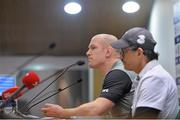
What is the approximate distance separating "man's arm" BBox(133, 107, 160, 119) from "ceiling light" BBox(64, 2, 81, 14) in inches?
41.5

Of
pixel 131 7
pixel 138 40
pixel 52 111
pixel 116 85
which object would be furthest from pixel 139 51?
pixel 131 7

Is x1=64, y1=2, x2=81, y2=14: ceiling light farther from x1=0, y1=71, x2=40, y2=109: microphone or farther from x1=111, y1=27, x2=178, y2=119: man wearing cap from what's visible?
x1=0, y1=71, x2=40, y2=109: microphone

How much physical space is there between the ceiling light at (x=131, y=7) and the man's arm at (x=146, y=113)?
106 centimetres

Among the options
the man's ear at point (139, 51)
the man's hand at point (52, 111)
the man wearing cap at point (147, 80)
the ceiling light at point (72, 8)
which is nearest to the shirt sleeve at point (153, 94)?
the man wearing cap at point (147, 80)

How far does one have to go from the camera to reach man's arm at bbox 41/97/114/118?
1.15 metres

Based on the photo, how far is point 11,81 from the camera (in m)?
1.48

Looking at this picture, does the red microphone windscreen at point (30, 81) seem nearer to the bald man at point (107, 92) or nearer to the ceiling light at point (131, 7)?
the bald man at point (107, 92)

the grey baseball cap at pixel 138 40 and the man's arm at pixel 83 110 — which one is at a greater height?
the grey baseball cap at pixel 138 40

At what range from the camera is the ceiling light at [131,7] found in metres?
2.00

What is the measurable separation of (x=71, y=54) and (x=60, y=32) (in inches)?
9.9

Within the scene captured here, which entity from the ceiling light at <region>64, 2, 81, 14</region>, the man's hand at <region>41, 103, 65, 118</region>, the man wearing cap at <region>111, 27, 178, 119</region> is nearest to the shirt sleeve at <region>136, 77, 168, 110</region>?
the man wearing cap at <region>111, 27, 178, 119</region>

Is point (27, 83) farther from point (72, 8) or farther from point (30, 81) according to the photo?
point (72, 8)

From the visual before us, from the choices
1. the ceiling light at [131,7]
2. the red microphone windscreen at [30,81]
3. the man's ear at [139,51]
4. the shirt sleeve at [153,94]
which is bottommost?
the shirt sleeve at [153,94]

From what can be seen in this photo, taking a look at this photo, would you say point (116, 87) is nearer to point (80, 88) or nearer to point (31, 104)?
point (31, 104)
